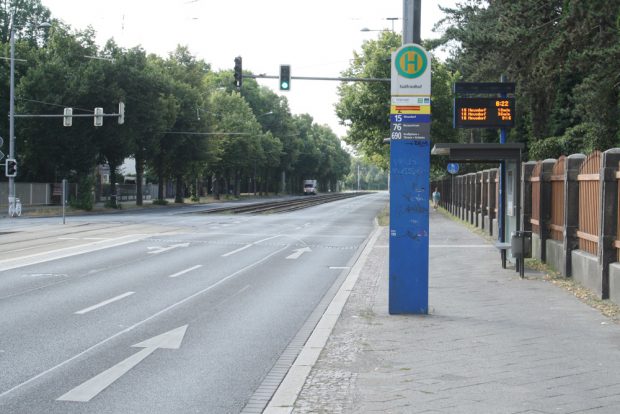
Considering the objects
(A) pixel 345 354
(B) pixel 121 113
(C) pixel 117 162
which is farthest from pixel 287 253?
(C) pixel 117 162

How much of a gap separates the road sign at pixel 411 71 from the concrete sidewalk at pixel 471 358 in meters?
2.78

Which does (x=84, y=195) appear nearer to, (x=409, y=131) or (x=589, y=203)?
(x=589, y=203)

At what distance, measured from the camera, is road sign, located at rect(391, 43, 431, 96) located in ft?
31.1

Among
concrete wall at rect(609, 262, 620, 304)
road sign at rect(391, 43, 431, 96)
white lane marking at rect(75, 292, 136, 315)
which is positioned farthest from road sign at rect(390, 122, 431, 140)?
white lane marking at rect(75, 292, 136, 315)

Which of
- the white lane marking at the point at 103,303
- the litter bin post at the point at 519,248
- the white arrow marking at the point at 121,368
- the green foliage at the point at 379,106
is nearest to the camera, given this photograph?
the white arrow marking at the point at 121,368

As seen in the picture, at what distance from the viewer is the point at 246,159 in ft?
287

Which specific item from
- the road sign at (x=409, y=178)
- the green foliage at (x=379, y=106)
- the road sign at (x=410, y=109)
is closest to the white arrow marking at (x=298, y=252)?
the road sign at (x=409, y=178)

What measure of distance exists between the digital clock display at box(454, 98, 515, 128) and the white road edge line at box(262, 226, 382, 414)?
5.98 metres

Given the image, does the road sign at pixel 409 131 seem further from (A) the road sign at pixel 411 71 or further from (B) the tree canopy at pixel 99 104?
(B) the tree canopy at pixel 99 104

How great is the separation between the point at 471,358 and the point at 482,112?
10670 millimetres

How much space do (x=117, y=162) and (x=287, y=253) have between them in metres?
39.7

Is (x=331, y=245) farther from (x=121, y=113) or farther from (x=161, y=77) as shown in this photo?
(x=161, y=77)

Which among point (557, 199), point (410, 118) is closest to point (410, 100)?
point (410, 118)

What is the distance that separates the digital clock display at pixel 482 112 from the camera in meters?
16.9
